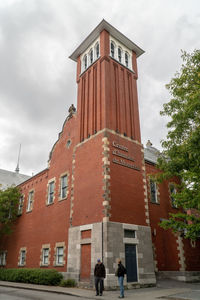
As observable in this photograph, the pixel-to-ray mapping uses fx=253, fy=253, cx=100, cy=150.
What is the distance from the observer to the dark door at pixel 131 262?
54.0ft

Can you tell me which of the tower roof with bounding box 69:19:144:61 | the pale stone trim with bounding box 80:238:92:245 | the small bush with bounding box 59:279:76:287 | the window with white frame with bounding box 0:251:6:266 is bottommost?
the small bush with bounding box 59:279:76:287

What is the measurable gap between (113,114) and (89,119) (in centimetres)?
229

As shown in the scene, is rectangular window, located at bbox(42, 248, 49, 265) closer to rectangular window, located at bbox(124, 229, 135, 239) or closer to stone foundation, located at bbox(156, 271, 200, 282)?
rectangular window, located at bbox(124, 229, 135, 239)

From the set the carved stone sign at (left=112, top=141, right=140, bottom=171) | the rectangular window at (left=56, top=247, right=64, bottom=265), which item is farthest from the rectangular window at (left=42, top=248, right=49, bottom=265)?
the carved stone sign at (left=112, top=141, right=140, bottom=171)

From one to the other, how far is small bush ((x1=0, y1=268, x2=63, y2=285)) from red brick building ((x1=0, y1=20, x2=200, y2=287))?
0.91 metres

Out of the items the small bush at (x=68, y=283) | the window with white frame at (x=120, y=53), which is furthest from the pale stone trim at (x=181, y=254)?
the window with white frame at (x=120, y=53)

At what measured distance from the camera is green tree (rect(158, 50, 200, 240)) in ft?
44.4

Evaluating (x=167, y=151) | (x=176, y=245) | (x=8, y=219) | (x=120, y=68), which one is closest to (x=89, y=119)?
(x=120, y=68)

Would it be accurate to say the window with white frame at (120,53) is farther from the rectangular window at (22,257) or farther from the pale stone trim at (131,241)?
the rectangular window at (22,257)

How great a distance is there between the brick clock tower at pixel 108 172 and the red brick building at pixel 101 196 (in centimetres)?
7

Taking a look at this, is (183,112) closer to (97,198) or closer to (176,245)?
(97,198)

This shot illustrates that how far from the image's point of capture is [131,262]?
1695 centimetres

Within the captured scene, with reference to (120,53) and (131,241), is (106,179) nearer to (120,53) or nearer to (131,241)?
(131,241)

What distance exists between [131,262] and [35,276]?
717cm
